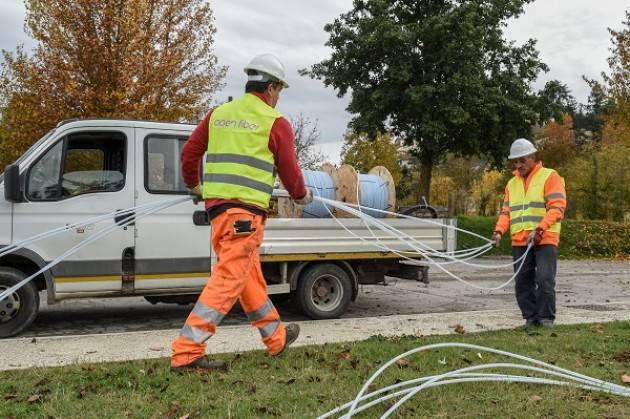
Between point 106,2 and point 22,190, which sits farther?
point 106,2

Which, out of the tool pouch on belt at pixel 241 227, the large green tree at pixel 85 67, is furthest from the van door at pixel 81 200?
the large green tree at pixel 85 67

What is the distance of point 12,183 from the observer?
21.7ft

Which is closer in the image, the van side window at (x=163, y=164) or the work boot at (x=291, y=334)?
the work boot at (x=291, y=334)

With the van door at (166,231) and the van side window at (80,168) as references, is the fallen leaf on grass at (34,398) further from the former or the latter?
the van side window at (80,168)

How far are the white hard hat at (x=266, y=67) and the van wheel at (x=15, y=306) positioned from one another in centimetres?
343

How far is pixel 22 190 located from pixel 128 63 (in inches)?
377

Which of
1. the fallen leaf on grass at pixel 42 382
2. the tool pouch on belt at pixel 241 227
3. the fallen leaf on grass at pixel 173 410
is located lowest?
the fallen leaf on grass at pixel 42 382

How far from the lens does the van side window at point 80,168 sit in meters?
6.87

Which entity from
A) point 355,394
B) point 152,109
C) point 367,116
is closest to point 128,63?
point 152,109

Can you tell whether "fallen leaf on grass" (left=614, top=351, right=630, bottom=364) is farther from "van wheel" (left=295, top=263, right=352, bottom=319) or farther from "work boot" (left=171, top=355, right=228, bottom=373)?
"van wheel" (left=295, top=263, right=352, bottom=319)

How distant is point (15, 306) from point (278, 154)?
353 cm

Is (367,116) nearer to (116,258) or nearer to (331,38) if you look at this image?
(331,38)

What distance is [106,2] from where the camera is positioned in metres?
15.6

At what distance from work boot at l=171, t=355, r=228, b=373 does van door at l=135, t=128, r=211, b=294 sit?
2.57 m
